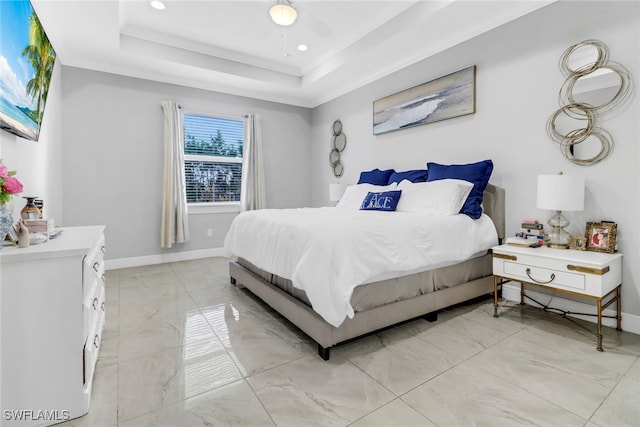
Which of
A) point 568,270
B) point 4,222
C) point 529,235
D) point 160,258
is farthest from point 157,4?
point 568,270

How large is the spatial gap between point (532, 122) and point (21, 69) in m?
3.73

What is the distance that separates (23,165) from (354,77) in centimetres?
375

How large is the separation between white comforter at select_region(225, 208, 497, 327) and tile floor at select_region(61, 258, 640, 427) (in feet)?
1.33

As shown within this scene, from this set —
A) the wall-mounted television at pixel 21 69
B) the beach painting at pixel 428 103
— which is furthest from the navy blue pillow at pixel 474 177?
the wall-mounted television at pixel 21 69

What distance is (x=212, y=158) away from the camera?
4.81 m

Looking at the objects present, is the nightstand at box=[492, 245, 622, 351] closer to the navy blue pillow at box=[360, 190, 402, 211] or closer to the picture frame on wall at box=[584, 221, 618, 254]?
the picture frame on wall at box=[584, 221, 618, 254]

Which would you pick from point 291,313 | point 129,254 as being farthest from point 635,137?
point 129,254

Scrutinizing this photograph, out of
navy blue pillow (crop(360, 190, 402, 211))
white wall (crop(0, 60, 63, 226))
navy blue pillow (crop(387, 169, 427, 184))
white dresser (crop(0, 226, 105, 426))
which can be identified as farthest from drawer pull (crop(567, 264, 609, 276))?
white wall (crop(0, 60, 63, 226))

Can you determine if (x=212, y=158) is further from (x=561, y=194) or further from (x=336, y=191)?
(x=561, y=194)

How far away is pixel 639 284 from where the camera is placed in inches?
84.7

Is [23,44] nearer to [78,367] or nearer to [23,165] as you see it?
[23,165]

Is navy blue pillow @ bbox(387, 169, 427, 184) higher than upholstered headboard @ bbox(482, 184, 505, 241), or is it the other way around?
navy blue pillow @ bbox(387, 169, 427, 184)

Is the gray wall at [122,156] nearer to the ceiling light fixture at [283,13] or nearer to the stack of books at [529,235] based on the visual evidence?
the ceiling light fixture at [283,13]

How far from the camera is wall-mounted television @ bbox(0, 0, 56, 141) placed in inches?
63.4
